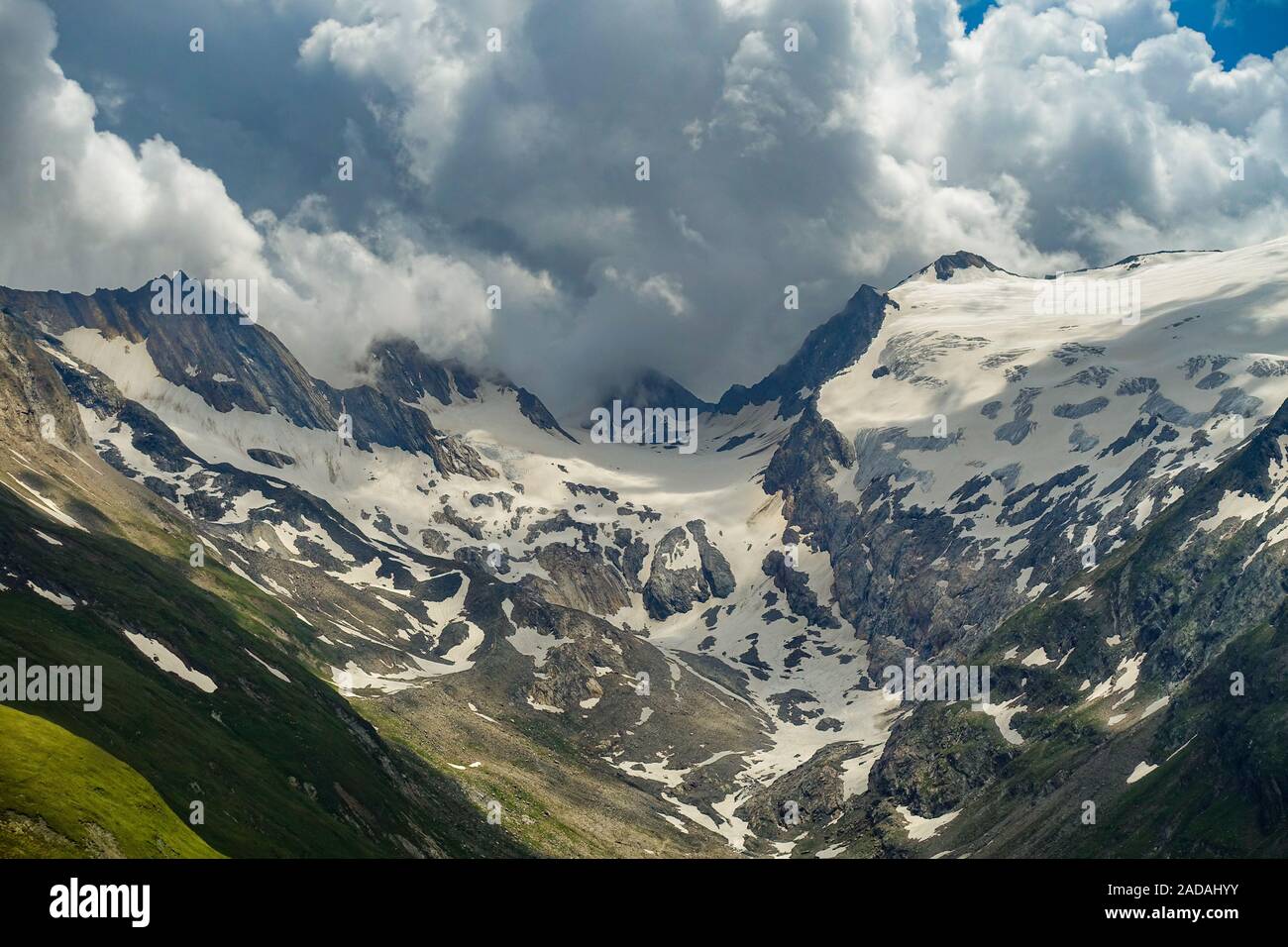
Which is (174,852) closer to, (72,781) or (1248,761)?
(72,781)

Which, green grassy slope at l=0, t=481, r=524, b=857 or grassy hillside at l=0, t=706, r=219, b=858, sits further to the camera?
green grassy slope at l=0, t=481, r=524, b=857

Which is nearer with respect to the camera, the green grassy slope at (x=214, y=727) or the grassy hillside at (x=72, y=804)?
the grassy hillside at (x=72, y=804)

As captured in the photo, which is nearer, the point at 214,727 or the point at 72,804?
the point at 72,804

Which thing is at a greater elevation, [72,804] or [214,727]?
[72,804]

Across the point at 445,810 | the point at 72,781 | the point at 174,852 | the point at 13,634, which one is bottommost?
the point at 445,810
